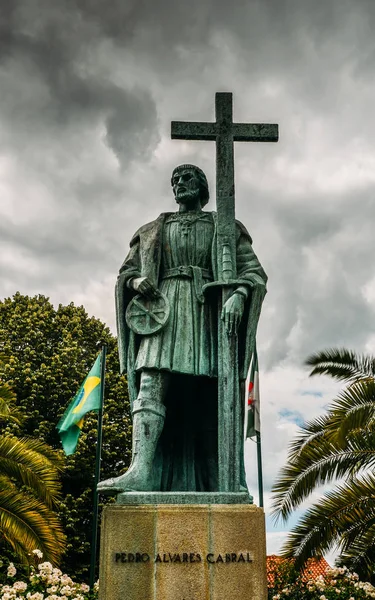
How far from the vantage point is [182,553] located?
16.3 feet

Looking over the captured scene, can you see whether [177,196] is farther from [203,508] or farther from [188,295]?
[203,508]

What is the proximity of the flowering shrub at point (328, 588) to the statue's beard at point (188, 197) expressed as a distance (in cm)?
496

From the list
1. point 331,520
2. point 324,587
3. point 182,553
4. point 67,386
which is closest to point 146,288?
point 182,553

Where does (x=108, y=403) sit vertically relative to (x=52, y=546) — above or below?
above

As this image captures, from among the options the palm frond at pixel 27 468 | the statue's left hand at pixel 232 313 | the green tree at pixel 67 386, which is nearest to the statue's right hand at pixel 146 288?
the statue's left hand at pixel 232 313

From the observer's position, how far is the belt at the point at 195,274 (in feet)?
20.4

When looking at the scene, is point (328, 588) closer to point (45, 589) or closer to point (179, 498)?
point (45, 589)

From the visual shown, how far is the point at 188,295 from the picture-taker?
6.24 m

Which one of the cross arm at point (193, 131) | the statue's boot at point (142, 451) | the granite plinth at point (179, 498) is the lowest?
the granite plinth at point (179, 498)

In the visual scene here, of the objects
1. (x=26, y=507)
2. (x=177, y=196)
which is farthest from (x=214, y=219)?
(x=26, y=507)

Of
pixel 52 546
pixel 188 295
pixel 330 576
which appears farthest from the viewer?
pixel 52 546

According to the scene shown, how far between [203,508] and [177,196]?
3.12 m

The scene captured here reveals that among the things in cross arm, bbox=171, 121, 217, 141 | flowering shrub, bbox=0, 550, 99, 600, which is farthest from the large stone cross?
flowering shrub, bbox=0, 550, 99, 600

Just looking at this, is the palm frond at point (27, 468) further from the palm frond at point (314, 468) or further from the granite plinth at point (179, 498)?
the granite plinth at point (179, 498)
